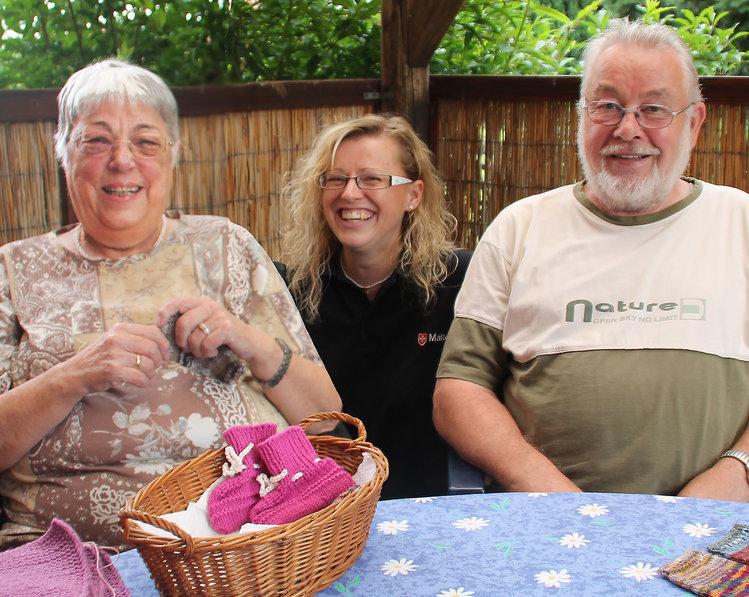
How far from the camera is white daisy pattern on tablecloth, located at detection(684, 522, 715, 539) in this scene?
3.86ft

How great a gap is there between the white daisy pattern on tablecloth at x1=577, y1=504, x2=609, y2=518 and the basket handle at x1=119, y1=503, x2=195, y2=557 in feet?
2.06

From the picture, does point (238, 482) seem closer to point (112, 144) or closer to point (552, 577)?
point (552, 577)

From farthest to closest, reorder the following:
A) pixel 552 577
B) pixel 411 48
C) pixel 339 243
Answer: pixel 411 48 < pixel 339 243 < pixel 552 577

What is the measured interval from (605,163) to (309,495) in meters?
1.31

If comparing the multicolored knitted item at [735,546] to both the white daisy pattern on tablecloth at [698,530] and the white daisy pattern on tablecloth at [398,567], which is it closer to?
the white daisy pattern on tablecloth at [698,530]

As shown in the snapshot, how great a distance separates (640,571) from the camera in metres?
1.08

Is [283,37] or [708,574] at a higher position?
[283,37]

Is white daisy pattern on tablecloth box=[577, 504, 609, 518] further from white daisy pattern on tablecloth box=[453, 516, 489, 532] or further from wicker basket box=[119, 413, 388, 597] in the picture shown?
wicker basket box=[119, 413, 388, 597]

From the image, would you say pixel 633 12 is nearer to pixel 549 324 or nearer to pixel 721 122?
pixel 721 122

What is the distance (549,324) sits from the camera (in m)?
1.95

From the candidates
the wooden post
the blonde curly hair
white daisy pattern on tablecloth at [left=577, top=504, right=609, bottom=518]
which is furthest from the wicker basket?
the wooden post

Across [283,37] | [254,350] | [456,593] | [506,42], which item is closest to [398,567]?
[456,593]

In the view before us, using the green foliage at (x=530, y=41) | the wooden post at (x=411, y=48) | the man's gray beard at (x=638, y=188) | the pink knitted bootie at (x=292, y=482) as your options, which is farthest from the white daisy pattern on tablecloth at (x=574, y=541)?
the green foliage at (x=530, y=41)

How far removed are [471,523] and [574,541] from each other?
0.51ft
